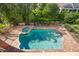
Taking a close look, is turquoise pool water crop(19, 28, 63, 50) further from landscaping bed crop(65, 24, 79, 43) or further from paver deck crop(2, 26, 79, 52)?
landscaping bed crop(65, 24, 79, 43)

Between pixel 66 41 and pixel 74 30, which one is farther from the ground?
pixel 74 30

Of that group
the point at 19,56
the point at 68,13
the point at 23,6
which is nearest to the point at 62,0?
the point at 68,13

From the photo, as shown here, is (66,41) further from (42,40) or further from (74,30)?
(42,40)

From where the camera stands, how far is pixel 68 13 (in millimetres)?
4418

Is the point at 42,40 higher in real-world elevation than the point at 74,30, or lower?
lower

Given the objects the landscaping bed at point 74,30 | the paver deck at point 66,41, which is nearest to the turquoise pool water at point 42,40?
the paver deck at point 66,41

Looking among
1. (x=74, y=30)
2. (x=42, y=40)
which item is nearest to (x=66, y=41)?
(x=74, y=30)

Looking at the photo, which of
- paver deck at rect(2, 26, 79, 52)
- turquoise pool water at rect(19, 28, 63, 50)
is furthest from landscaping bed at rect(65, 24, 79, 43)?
turquoise pool water at rect(19, 28, 63, 50)

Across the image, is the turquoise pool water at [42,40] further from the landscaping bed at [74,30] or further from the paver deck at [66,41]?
the landscaping bed at [74,30]

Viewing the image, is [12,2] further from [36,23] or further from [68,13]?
[68,13]

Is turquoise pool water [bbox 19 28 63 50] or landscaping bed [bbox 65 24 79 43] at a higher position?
landscaping bed [bbox 65 24 79 43]

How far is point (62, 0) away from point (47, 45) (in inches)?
26.4

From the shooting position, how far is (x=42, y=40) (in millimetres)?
4430

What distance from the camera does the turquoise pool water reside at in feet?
14.5
